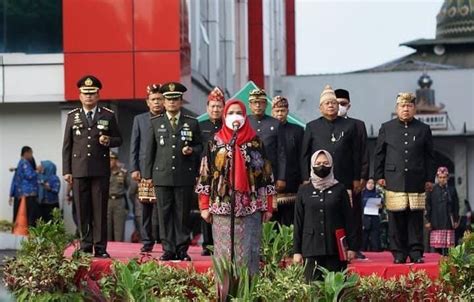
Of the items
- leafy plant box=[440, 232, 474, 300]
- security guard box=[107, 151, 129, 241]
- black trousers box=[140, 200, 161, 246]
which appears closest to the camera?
leafy plant box=[440, 232, 474, 300]

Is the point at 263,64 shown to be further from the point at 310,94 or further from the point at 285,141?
the point at 285,141

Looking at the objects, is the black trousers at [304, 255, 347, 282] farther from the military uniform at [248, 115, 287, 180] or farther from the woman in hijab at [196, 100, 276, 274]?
the military uniform at [248, 115, 287, 180]

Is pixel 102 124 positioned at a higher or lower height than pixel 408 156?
higher

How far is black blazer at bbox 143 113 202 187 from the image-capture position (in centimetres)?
1305

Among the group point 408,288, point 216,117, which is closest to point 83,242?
point 216,117

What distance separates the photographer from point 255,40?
4394 centimetres

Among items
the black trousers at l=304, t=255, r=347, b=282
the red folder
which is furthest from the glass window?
the red folder

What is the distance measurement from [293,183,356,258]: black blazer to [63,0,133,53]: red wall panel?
43.9 ft

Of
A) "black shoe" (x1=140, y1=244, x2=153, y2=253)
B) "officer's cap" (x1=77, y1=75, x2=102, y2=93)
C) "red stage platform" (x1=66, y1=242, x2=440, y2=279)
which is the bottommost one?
"red stage platform" (x1=66, y1=242, x2=440, y2=279)

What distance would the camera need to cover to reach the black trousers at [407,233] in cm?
1333

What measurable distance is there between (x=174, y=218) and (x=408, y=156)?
2517 millimetres

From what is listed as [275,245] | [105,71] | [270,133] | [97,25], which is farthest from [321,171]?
[97,25]

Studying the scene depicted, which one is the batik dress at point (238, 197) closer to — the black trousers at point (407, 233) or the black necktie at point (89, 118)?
the black necktie at point (89, 118)

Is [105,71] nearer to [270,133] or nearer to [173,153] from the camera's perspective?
[270,133]
